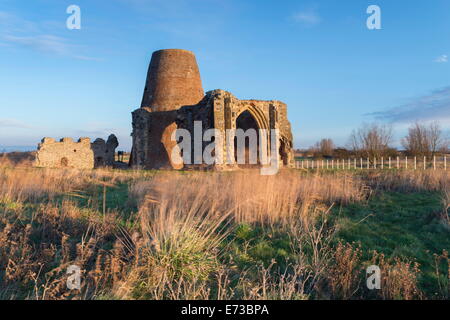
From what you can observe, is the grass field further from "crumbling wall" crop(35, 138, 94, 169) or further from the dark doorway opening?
"crumbling wall" crop(35, 138, 94, 169)

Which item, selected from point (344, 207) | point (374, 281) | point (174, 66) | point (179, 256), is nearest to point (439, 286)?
point (374, 281)

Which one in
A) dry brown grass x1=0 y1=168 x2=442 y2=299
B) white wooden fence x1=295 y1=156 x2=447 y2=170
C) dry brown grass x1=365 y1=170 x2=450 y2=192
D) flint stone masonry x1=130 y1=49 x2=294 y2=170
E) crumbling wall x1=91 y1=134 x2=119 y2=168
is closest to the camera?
dry brown grass x1=0 y1=168 x2=442 y2=299

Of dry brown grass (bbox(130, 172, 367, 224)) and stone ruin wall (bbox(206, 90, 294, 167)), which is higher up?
stone ruin wall (bbox(206, 90, 294, 167))

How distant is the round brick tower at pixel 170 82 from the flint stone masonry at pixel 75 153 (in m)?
6.92

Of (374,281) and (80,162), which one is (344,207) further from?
(80,162)

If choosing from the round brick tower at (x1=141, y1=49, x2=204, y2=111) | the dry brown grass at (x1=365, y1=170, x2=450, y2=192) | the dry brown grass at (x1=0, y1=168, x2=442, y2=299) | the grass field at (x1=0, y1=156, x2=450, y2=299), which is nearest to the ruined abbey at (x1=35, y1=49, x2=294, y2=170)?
the round brick tower at (x1=141, y1=49, x2=204, y2=111)

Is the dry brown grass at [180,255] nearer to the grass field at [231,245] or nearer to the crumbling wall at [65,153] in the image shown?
the grass field at [231,245]

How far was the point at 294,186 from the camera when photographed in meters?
7.21

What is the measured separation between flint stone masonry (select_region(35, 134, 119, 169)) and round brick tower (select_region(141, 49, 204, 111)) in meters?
6.92

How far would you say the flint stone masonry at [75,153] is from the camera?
24766mm

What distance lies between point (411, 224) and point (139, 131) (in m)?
20.0

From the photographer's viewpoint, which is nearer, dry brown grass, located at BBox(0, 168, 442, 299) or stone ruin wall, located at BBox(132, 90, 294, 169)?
dry brown grass, located at BBox(0, 168, 442, 299)

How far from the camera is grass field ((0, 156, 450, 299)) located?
3406 mm
